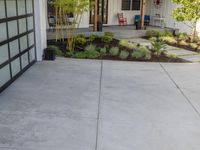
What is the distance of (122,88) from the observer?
581cm

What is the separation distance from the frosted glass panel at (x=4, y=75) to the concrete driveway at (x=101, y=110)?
22cm

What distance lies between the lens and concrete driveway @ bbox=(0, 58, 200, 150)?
3.59 meters

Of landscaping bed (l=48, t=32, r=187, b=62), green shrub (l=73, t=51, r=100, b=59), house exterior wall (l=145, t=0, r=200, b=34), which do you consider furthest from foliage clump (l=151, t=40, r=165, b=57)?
house exterior wall (l=145, t=0, r=200, b=34)

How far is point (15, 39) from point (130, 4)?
35.0ft

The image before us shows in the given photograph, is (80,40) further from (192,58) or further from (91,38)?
(192,58)

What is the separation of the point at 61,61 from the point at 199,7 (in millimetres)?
6287

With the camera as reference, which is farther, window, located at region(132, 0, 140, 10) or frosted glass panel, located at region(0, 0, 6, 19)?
window, located at region(132, 0, 140, 10)

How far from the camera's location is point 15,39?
6188mm

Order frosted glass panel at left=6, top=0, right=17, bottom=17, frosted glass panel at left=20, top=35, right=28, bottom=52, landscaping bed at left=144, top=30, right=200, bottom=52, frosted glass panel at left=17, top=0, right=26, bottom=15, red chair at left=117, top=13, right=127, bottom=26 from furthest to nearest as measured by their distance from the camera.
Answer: red chair at left=117, top=13, right=127, bottom=26 < landscaping bed at left=144, top=30, right=200, bottom=52 < frosted glass panel at left=20, top=35, right=28, bottom=52 < frosted glass panel at left=17, top=0, right=26, bottom=15 < frosted glass panel at left=6, top=0, right=17, bottom=17

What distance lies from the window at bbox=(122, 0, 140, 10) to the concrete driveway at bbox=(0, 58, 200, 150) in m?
8.97

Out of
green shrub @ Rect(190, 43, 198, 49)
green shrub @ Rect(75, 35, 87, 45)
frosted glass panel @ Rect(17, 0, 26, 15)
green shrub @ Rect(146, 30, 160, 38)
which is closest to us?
frosted glass panel @ Rect(17, 0, 26, 15)

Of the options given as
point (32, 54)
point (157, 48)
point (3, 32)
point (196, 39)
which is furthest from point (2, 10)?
point (196, 39)

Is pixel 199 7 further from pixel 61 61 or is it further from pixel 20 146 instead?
pixel 20 146

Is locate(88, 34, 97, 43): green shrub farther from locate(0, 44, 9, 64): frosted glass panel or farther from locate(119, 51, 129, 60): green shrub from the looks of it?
locate(0, 44, 9, 64): frosted glass panel
